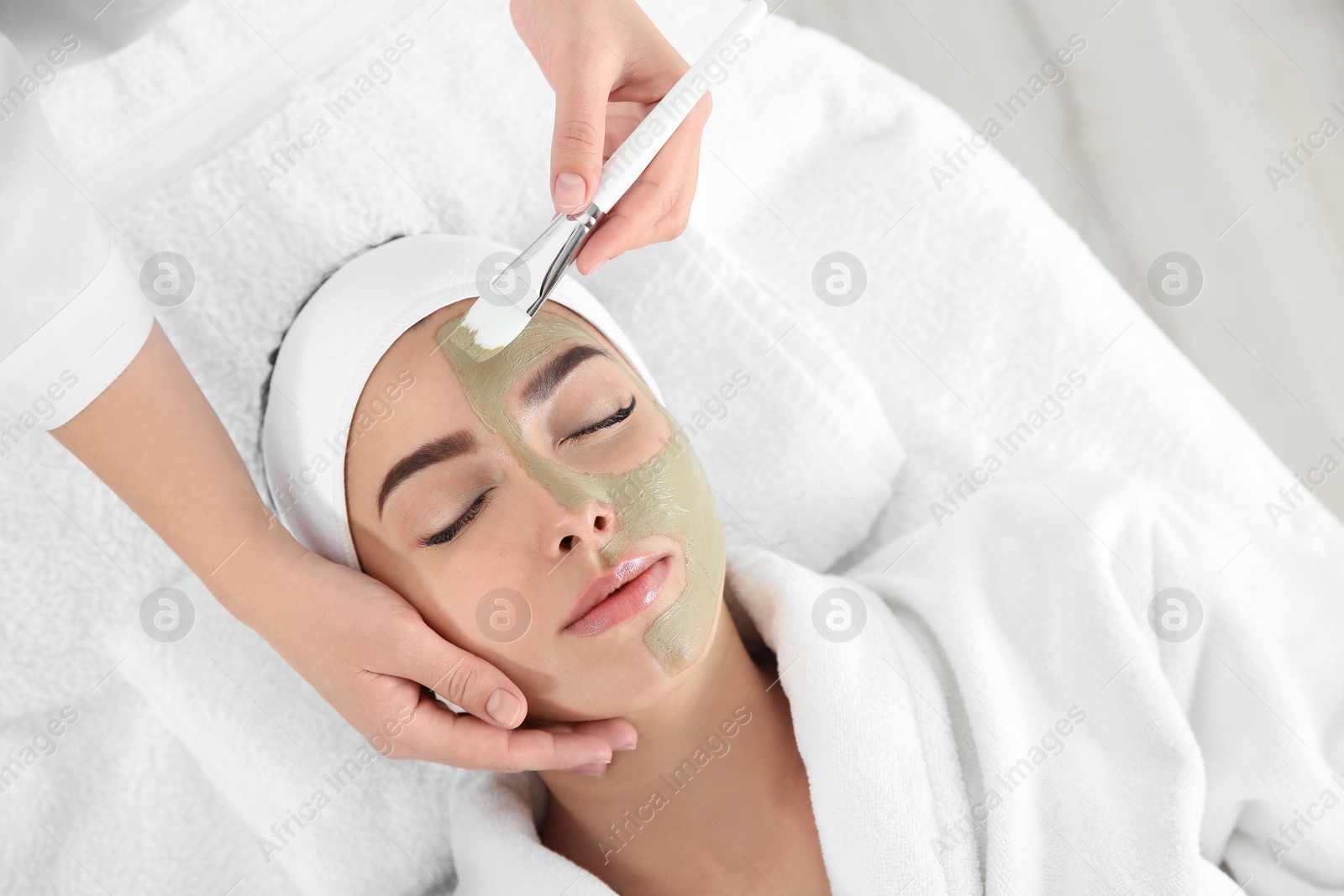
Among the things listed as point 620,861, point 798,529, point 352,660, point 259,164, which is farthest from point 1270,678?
point 259,164

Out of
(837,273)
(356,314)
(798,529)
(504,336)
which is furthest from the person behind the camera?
(837,273)

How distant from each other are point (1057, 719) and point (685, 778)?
475 mm

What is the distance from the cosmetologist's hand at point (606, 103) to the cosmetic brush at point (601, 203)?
18 mm

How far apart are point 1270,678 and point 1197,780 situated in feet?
0.59

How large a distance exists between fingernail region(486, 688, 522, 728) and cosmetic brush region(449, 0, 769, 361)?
0.38 m

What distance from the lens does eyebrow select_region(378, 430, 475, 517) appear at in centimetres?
106

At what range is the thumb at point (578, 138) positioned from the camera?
0.95 m

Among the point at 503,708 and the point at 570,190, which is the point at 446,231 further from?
the point at 503,708

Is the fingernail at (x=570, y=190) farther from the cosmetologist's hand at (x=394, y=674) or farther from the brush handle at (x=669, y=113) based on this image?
the cosmetologist's hand at (x=394, y=674)

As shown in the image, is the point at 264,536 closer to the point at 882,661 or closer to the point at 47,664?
the point at 47,664

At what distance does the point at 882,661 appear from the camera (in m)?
1.23

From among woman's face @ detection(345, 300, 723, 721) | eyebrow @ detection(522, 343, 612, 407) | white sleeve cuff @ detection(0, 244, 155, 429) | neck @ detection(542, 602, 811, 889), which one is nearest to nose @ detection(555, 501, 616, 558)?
woman's face @ detection(345, 300, 723, 721)

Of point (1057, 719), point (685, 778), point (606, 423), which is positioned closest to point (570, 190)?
point (606, 423)

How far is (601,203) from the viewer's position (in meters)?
0.97
